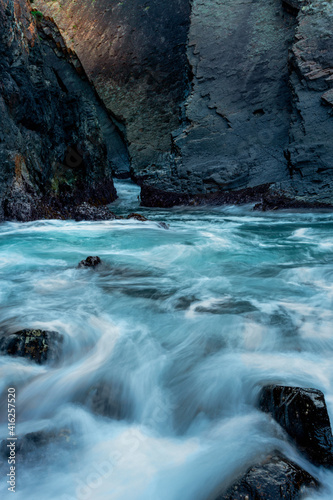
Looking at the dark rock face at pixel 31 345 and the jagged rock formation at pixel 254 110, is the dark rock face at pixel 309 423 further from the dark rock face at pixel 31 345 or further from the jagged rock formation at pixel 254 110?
the jagged rock formation at pixel 254 110

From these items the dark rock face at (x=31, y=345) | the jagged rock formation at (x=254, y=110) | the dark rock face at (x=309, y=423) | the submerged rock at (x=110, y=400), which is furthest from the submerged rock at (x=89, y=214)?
the dark rock face at (x=309, y=423)

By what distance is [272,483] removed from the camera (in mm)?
1029

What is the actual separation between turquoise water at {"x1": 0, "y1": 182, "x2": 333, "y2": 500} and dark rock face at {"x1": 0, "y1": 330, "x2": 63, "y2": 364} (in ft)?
0.16

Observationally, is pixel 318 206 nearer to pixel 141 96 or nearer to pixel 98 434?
pixel 98 434

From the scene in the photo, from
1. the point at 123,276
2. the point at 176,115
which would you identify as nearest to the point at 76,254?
the point at 123,276

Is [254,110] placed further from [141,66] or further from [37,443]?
[37,443]

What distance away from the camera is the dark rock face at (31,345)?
5.81 feet

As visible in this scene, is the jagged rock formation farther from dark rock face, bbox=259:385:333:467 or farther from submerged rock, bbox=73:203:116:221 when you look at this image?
dark rock face, bbox=259:385:333:467

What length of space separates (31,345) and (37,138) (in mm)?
5357

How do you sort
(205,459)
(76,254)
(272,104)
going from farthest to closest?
(272,104)
(76,254)
(205,459)

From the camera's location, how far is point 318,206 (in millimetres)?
7500

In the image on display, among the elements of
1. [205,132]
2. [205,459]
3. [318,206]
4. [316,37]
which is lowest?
[205,459]

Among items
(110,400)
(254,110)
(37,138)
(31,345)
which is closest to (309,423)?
(110,400)

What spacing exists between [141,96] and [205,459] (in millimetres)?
14879
